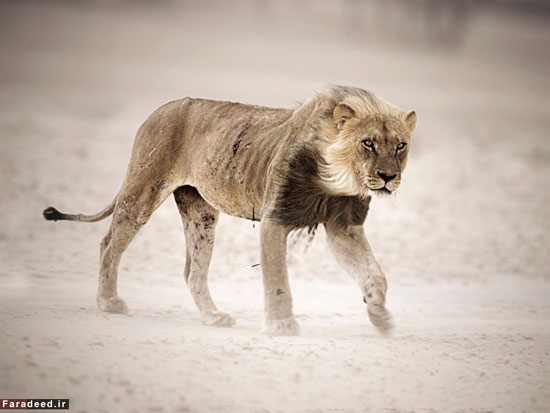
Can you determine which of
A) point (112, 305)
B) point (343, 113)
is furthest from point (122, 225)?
point (343, 113)

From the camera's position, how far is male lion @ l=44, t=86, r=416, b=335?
5.04 m

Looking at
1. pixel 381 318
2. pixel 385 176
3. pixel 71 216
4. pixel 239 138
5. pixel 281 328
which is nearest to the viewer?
pixel 385 176

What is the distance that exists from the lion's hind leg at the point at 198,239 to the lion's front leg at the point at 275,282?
1100 millimetres

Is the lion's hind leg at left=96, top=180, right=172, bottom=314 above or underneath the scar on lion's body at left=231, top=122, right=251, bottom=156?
underneath

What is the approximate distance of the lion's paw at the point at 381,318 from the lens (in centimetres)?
523

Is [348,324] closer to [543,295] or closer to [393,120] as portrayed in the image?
[393,120]

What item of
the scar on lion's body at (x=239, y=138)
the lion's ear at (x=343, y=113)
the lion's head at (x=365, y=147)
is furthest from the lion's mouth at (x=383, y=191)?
the scar on lion's body at (x=239, y=138)

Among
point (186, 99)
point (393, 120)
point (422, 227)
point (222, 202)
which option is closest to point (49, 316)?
point (222, 202)

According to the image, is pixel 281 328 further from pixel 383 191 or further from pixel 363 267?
pixel 383 191

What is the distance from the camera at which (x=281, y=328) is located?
5152 mm

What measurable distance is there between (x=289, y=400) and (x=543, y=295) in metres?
→ 4.79

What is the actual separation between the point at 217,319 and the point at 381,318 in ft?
4.36

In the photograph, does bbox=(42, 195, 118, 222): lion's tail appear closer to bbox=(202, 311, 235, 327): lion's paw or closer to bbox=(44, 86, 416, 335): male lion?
bbox=(44, 86, 416, 335): male lion

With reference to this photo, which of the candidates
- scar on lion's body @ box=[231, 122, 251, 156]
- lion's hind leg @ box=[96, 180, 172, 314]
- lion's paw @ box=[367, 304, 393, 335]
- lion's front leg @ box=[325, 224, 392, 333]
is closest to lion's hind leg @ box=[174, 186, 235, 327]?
lion's hind leg @ box=[96, 180, 172, 314]
